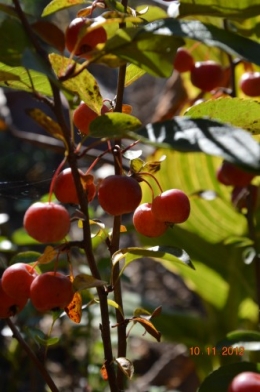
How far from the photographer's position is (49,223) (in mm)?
545

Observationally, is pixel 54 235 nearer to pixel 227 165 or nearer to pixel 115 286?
pixel 115 286

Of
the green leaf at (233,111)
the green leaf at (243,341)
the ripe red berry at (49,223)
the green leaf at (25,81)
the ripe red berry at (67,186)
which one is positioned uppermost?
the green leaf at (25,81)

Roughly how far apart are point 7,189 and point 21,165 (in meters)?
1.21

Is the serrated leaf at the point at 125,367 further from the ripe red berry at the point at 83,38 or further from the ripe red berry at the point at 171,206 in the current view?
the ripe red berry at the point at 83,38

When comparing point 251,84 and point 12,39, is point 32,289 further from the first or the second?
point 251,84

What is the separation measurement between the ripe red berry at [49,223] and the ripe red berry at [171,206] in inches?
4.0

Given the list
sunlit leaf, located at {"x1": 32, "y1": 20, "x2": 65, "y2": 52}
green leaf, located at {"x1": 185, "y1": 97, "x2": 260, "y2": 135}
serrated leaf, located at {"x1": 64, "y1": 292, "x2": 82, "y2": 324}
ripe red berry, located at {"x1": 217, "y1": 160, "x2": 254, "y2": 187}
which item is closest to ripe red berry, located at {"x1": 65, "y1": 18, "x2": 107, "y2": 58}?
sunlit leaf, located at {"x1": 32, "y1": 20, "x2": 65, "y2": 52}

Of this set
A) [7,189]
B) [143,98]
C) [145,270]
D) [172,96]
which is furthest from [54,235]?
[143,98]

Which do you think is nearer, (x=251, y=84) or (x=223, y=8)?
(x=223, y=8)

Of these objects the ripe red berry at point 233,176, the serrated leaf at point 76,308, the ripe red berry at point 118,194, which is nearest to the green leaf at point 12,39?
the ripe red berry at point 118,194

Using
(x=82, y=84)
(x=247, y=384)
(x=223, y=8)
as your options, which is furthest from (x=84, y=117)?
(x=247, y=384)

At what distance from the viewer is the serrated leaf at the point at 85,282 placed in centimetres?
56

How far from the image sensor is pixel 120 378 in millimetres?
690

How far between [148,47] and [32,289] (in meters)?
0.23
